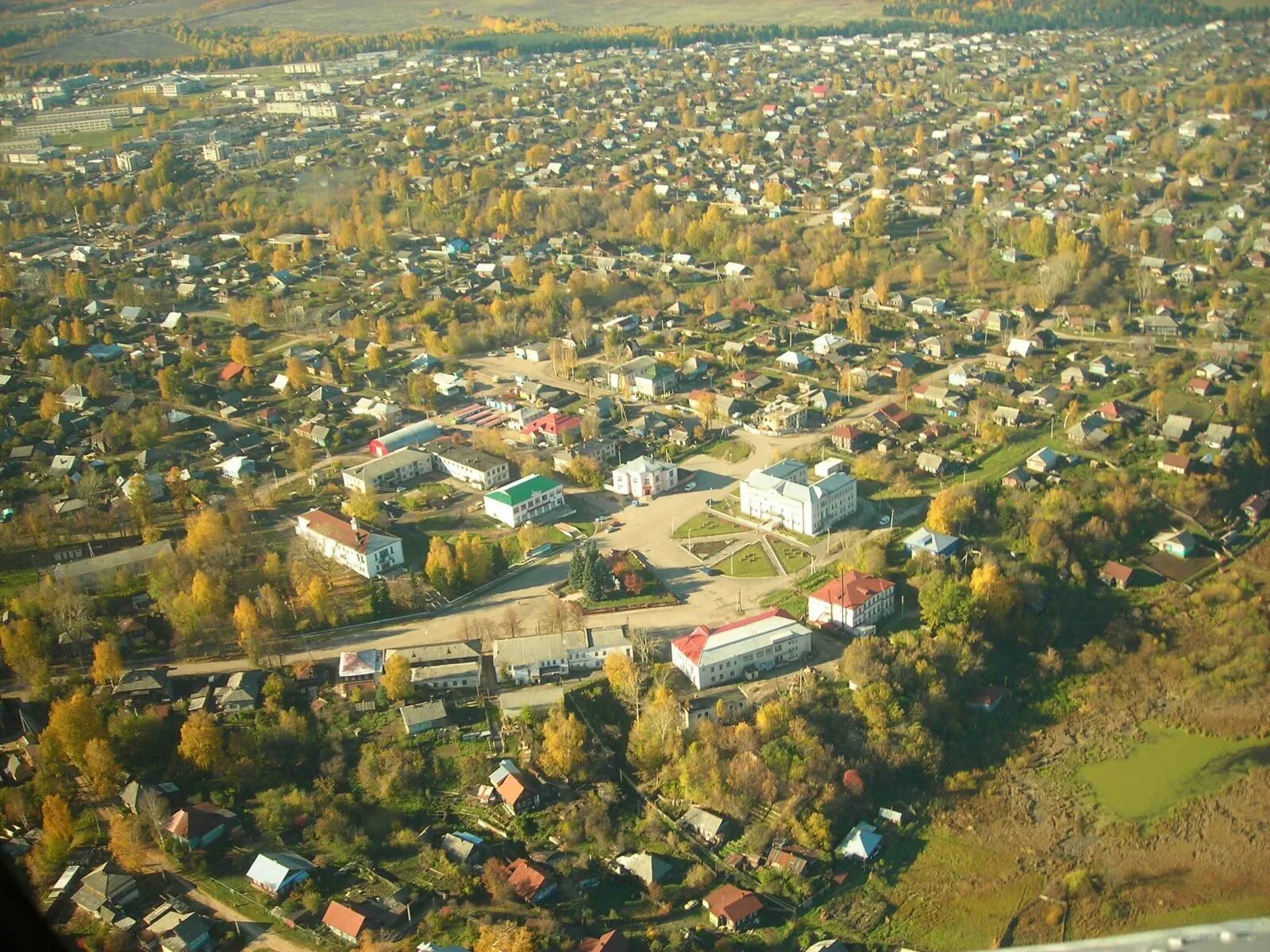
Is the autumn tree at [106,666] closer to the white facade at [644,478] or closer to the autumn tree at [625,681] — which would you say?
the autumn tree at [625,681]

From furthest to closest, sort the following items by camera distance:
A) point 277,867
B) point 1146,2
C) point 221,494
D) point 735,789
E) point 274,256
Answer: point 1146,2 → point 274,256 → point 221,494 → point 735,789 → point 277,867

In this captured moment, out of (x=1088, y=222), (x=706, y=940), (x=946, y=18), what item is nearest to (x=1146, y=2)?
(x=946, y=18)

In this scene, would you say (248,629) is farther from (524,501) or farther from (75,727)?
(524,501)

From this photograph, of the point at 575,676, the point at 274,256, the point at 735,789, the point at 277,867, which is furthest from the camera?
the point at 274,256

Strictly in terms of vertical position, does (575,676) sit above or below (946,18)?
below

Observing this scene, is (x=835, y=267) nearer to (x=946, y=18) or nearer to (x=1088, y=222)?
(x=1088, y=222)

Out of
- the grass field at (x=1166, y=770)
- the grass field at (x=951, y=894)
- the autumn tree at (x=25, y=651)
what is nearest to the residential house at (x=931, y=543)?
the grass field at (x=1166, y=770)

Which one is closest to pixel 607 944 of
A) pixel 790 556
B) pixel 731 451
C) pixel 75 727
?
pixel 75 727
